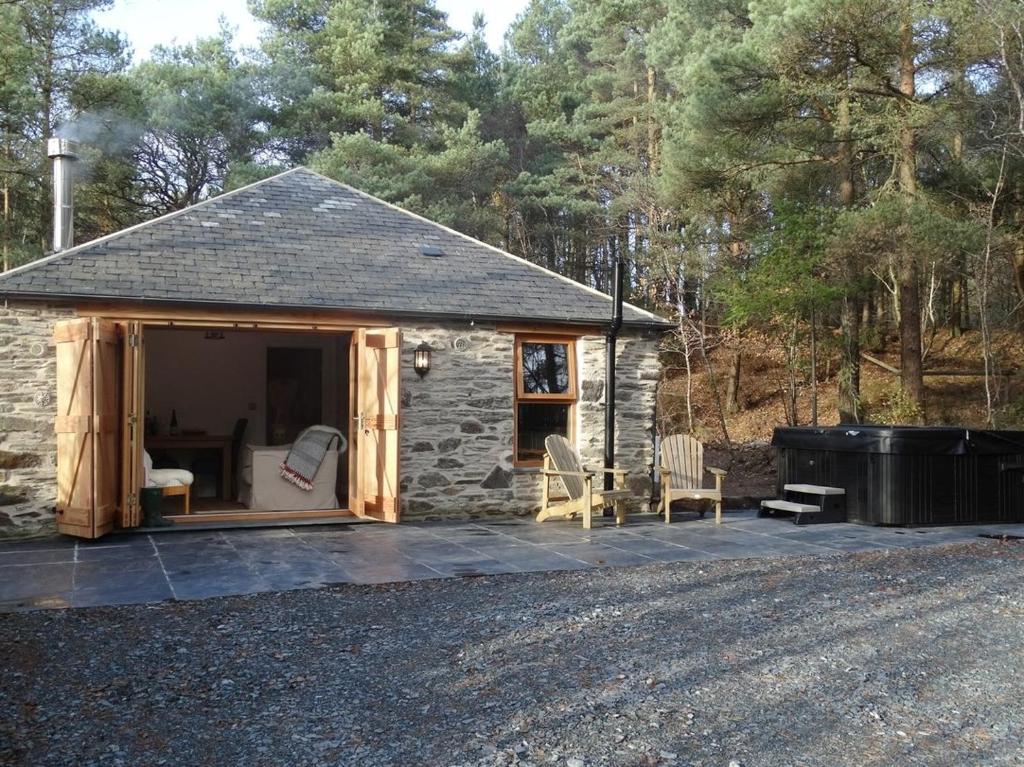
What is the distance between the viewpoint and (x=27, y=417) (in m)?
7.86

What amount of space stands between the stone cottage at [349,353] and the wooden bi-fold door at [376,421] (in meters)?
0.02

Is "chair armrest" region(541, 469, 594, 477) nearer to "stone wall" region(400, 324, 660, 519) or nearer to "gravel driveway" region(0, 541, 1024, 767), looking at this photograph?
"stone wall" region(400, 324, 660, 519)

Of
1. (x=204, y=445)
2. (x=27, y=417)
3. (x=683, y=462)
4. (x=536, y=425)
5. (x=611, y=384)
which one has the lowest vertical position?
(x=683, y=462)

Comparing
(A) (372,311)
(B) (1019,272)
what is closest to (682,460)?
(A) (372,311)

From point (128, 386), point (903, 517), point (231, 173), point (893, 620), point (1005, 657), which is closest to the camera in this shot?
point (1005, 657)

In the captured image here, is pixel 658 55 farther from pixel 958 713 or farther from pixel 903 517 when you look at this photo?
pixel 958 713

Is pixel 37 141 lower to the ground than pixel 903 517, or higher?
higher

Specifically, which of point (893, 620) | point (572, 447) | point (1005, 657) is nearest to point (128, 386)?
point (572, 447)

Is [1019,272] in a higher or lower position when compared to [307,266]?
higher

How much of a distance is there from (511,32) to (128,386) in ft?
79.1

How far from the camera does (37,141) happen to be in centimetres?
1738

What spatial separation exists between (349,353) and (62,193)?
3721mm

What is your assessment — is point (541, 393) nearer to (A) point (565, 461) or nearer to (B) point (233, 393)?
(A) point (565, 461)

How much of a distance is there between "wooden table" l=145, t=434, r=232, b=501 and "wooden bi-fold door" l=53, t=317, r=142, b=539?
2599mm
